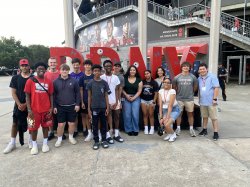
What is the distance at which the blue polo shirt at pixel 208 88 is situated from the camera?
542 cm

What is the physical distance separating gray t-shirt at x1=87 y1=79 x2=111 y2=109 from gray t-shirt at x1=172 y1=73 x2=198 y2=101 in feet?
5.92

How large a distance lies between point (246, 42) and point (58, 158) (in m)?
16.3

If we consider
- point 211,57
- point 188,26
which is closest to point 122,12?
point 188,26

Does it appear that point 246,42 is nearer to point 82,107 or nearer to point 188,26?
point 188,26

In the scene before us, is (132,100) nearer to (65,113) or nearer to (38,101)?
(65,113)

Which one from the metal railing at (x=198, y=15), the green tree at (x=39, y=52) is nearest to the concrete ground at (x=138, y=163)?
the metal railing at (x=198, y=15)

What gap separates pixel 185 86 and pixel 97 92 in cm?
206

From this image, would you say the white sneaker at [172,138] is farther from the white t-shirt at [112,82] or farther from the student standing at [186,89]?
the white t-shirt at [112,82]

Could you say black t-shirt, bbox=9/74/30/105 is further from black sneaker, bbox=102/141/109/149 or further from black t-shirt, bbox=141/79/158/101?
black t-shirt, bbox=141/79/158/101

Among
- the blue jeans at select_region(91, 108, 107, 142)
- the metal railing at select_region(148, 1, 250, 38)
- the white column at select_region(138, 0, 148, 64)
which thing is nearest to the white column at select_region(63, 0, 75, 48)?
the white column at select_region(138, 0, 148, 64)

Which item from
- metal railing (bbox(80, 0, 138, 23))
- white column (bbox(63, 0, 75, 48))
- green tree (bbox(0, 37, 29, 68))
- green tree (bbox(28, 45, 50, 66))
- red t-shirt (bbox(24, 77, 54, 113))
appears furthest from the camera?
green tree (bbox(28, 45, 50, 66))

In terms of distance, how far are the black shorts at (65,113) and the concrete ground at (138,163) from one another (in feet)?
1.87

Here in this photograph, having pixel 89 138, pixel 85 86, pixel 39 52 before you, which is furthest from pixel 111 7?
pixel 39 52

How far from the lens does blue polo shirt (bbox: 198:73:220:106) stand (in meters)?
5.42
